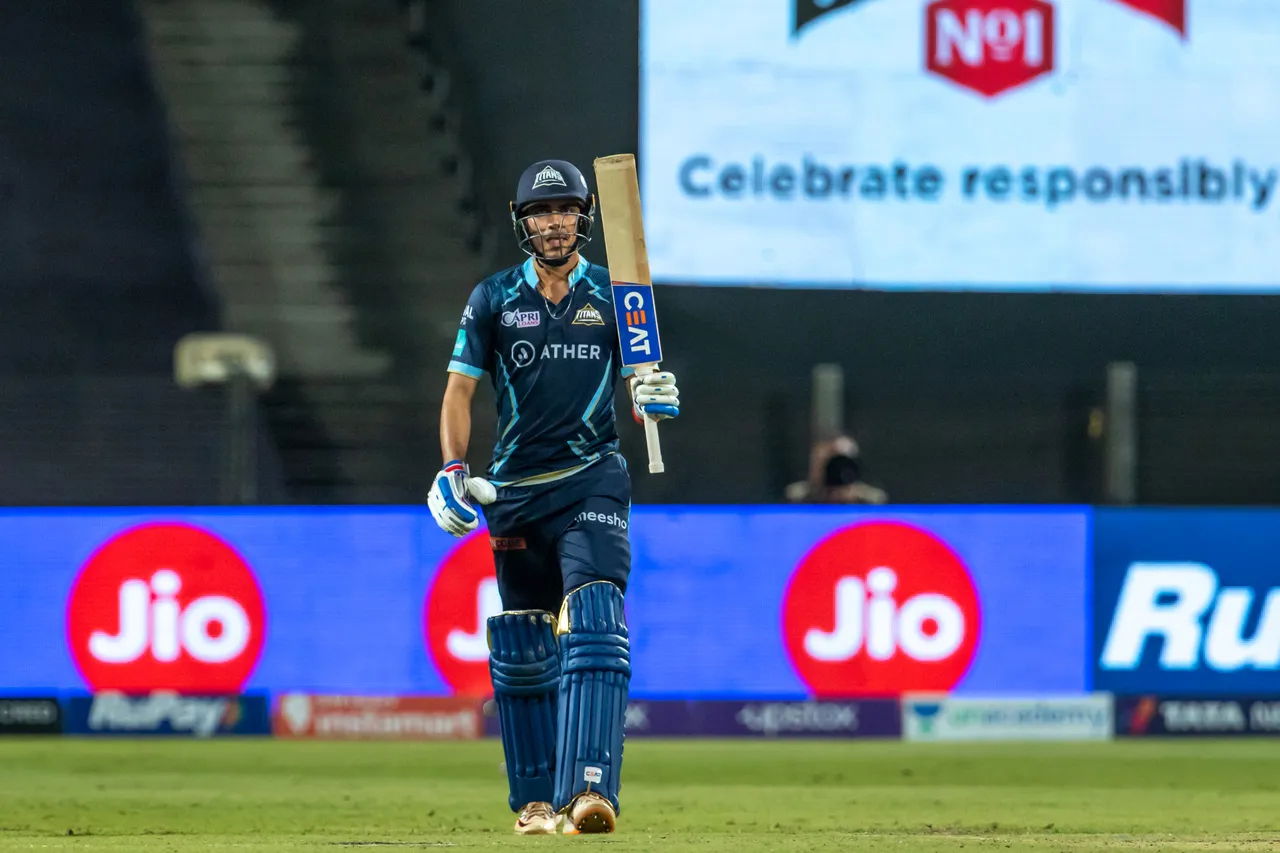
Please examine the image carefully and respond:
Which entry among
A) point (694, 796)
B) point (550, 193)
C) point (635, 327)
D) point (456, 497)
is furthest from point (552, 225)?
point (694, 796)

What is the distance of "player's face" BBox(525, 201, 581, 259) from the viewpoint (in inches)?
246

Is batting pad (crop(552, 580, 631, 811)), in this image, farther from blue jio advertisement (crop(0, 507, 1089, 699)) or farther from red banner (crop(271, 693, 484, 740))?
red banner (crop(271, 693, 484, 740))

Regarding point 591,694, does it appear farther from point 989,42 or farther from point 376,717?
point 989,42

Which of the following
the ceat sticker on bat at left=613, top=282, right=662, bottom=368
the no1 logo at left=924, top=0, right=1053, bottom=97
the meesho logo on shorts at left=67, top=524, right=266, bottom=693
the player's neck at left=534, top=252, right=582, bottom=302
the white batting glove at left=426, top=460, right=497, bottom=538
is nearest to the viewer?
the white batting glove at left=426, top=460, right=497, bottom=538

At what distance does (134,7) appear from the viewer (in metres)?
16.0

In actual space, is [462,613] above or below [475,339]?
below

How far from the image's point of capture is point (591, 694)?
6074mm

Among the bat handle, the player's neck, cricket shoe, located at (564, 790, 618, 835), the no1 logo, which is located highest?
the no1 logo

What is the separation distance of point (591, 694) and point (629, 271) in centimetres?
117

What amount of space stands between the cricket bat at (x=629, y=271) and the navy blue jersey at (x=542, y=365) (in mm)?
92

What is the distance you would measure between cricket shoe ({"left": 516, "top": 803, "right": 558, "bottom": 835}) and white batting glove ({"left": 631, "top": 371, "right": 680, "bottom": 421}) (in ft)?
3.71

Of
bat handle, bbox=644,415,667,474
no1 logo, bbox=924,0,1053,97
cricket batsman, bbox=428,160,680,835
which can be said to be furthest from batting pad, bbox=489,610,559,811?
no1 logo, bbox=924,0,1053,97

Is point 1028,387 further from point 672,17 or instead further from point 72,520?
point 72,520

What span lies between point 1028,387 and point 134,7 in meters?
7.42
